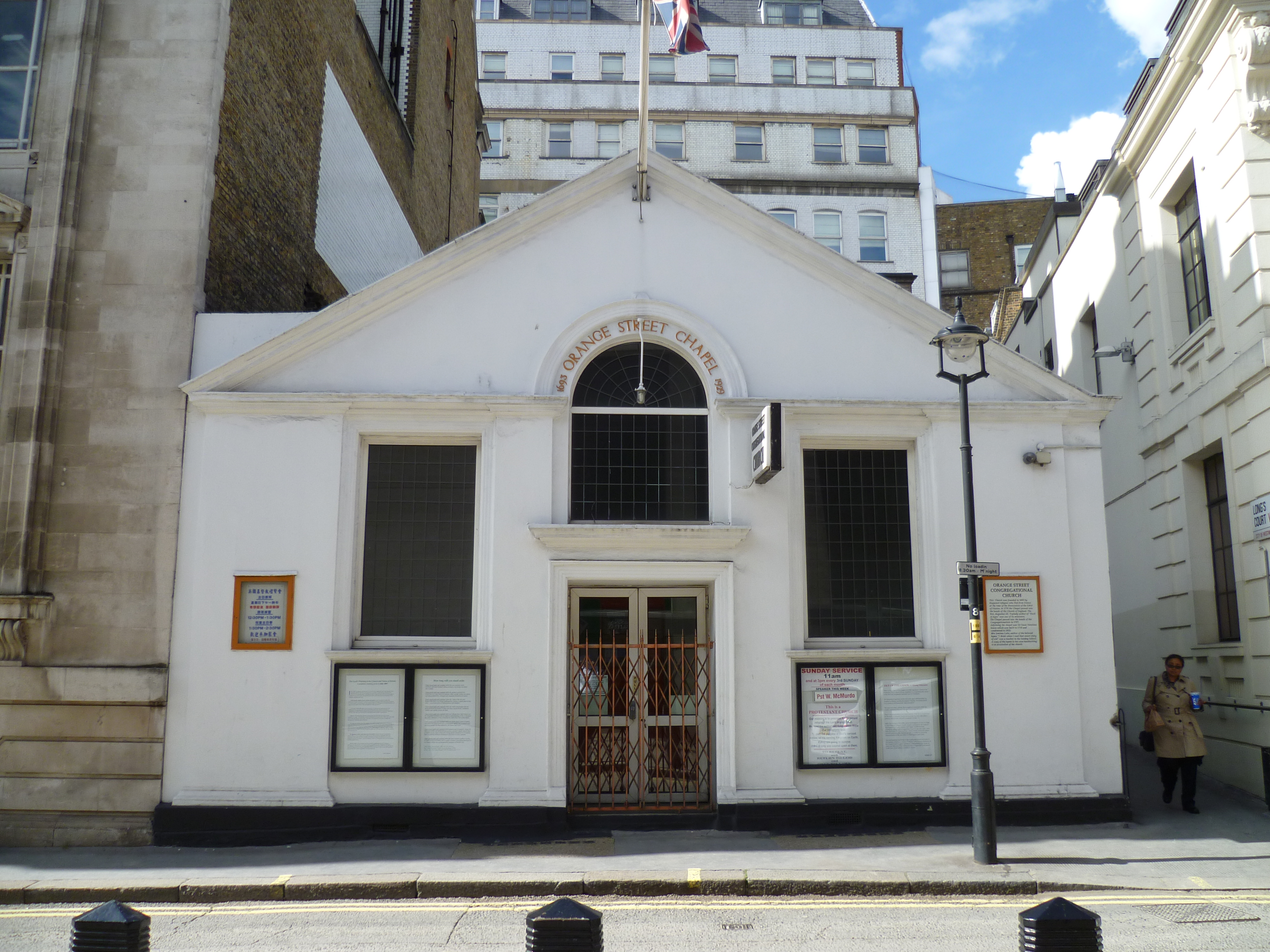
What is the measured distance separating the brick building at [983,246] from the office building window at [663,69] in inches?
520

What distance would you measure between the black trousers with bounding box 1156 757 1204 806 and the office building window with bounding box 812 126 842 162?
37529 millimetres

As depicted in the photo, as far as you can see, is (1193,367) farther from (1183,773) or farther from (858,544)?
(858,544)

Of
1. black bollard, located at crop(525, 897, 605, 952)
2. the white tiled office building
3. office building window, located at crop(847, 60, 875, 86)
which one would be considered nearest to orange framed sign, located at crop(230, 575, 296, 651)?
black bollard, located at crop(525, 897, 605, 952)

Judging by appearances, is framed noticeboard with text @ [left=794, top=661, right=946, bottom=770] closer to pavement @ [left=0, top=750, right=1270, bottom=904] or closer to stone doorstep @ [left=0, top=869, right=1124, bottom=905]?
pavement @ [left=0, top=750, right=1270, bottom=904]

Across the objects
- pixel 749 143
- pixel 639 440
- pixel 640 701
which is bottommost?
pixel 640 701

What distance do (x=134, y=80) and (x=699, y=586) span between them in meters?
8.75

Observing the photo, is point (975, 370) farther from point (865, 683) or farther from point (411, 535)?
point (411, 535)

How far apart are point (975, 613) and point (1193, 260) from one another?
745 cm

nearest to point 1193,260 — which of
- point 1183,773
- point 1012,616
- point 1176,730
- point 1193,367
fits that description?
point 1193,367

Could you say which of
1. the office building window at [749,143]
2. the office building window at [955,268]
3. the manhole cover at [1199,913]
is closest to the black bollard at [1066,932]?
the manhole cover at [1199,913]

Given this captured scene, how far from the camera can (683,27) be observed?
11.2m

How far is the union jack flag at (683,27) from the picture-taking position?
11.2 m

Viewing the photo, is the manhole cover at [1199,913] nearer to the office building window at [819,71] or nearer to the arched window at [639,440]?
the arched window at [639,440]

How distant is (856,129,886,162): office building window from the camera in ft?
150
